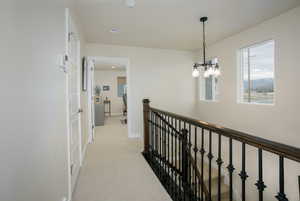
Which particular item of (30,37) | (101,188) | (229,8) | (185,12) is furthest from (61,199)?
(229,8)

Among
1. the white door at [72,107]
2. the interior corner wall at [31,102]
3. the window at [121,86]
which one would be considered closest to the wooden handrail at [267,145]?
the interior corner wall at [31,102]

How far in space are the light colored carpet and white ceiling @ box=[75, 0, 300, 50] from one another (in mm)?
2473

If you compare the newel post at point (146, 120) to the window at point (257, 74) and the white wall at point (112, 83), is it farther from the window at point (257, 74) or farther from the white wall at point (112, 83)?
the white wall at point (112, 83)

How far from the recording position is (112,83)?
8570mm

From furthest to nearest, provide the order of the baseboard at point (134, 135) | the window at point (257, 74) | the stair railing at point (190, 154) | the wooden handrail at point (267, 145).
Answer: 1. the baseboard at point (134, 135)
2. the window at point (257, 74)
3. the stair railing at point (190, 154)
4. the wooden handrail at point (267, 145)

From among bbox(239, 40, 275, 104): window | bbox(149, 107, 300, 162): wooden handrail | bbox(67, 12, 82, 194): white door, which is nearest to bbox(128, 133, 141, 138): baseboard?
bbox(67, 12, 82, 194): white door

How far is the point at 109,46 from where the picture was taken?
13.6ft

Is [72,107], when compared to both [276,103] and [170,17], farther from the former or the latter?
[276,103]

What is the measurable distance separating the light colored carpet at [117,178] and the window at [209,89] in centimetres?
254

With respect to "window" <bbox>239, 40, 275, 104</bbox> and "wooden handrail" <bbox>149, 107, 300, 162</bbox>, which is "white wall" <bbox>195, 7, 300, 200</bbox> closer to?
"window" <bbox>239, 40, 275, 104</bbox>

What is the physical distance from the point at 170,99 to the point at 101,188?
3.24 m

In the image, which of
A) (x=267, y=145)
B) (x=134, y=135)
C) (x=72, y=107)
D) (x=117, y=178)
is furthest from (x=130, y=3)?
(x=134, y=135)

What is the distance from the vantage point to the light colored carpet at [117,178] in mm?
1855

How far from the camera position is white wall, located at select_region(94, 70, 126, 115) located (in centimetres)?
834
